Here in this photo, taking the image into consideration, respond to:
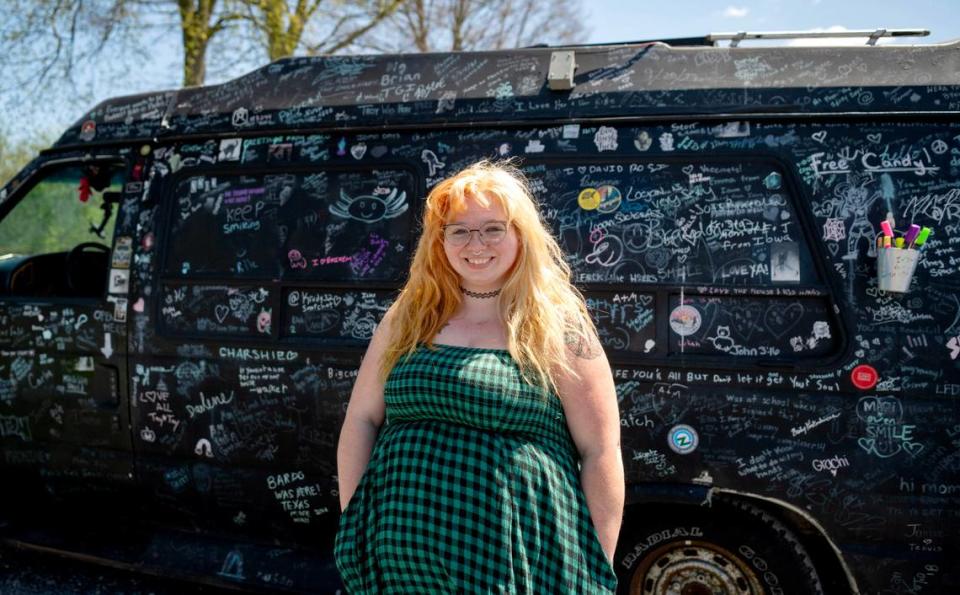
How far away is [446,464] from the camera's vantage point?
1861mm

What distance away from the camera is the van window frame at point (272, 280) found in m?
3.11

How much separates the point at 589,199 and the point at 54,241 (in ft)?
10.6

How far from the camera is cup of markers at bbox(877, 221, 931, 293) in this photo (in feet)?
8.30

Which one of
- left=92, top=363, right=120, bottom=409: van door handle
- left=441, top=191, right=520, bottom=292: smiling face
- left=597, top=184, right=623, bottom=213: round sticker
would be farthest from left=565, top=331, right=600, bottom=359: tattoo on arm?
left=92, top=363, right=120, bottom=409: van door handle

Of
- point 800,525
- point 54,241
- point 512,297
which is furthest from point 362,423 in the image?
point 54,241

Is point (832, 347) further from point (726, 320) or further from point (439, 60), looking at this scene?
point (439, 60)

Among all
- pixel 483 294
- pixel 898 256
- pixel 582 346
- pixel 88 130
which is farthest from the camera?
pixel 88 130

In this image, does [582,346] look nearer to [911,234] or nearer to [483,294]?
[483,294]

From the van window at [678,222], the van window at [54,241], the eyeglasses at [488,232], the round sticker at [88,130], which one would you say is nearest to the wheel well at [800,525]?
the van window at [678,222]

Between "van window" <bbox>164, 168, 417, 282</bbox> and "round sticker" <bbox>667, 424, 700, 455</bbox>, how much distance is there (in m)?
1.24

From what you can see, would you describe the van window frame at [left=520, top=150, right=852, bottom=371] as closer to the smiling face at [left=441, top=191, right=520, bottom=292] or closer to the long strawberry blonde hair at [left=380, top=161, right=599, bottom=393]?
the long strawberry blonde hair at [left=380, top=161, right=599, bottom=393]

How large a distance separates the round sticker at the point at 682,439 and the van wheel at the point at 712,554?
231 millimetres

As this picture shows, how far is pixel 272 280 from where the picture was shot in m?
3.24

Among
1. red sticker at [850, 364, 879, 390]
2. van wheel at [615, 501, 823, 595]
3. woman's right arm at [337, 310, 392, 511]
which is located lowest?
van wheel at [615, 501, 823, 595]
